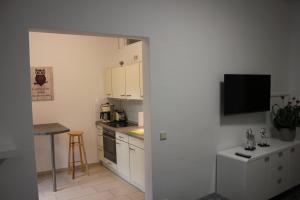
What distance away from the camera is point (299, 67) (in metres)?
4.08

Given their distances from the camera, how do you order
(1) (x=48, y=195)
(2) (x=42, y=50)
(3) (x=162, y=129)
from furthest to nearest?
(2) (x=42, y=50)
(1) (x=48, y=195)
(3) (x=162, y=129)

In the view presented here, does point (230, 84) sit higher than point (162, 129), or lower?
higher

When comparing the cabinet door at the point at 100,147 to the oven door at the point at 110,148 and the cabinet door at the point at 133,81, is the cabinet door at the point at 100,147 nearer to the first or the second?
the oven door at the point at 110,148

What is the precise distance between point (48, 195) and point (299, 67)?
187 inches

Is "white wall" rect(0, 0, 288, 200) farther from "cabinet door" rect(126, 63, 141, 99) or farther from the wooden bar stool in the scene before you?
the wooden bar stool

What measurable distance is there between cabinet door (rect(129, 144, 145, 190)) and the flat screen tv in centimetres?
143

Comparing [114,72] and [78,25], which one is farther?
[114,72]

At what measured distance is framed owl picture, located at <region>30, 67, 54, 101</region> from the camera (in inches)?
177

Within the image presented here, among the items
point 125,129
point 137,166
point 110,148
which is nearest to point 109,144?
point 110,148

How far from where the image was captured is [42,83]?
4.58 m

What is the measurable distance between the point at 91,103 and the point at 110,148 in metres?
1.16

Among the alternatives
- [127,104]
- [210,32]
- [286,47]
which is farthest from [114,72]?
[286,47]

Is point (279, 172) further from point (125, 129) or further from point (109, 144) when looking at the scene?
point (109, 144)

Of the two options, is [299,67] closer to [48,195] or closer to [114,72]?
[114,72]
